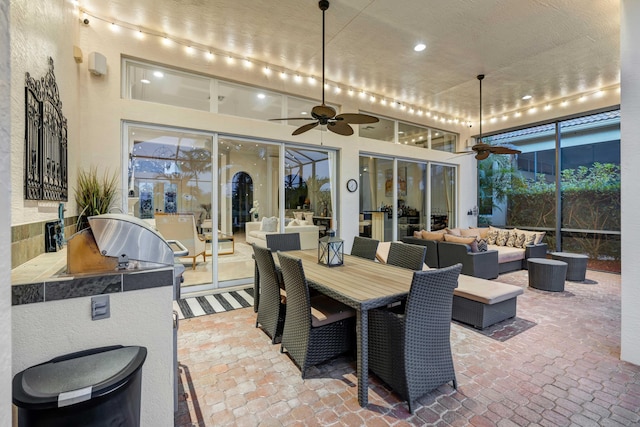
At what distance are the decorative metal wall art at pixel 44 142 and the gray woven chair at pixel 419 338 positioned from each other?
2.45 meters

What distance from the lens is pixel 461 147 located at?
8156 millimetres

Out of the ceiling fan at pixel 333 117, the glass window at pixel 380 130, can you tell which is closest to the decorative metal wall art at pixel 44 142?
the ceiling fan at pixel 333 117

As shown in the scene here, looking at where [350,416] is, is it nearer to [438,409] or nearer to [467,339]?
[438,409]

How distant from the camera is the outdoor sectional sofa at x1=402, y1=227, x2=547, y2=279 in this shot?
4957 millimetres

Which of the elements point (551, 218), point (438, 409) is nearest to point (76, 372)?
point (438, 409)

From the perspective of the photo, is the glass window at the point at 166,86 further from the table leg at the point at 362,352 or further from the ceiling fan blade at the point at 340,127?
the table leg at the point at 362,352

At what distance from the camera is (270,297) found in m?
2.93

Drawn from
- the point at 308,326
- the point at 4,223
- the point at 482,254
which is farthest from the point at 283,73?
the point at 4,223

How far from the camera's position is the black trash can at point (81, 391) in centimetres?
99

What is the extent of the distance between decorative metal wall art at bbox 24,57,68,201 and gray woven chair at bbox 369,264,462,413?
245cm

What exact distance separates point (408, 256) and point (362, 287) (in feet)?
3.48

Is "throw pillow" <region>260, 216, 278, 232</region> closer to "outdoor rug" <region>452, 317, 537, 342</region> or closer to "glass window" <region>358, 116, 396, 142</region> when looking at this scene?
"glass window" <region>358, 116, 396, 142</region>

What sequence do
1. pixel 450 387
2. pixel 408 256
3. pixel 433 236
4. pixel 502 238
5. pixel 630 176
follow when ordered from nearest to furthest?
pixel 450 387 → pixel 630 176 → pixel 408 256 → pixel 433 236 → pixel 502 238

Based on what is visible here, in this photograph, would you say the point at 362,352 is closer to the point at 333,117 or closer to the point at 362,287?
the point at 362,287
